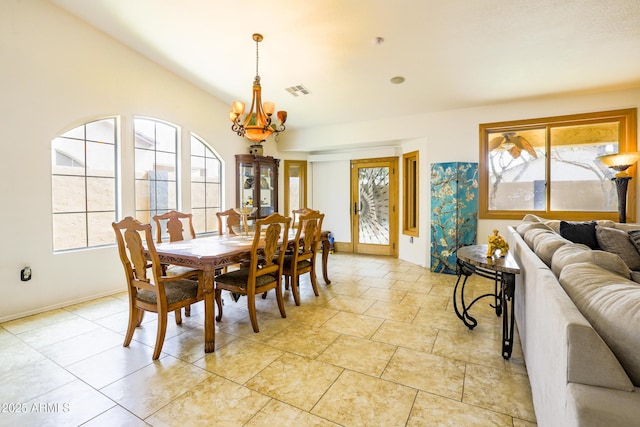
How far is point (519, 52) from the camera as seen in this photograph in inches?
134

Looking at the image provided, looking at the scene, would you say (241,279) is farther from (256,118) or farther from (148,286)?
(256,118)

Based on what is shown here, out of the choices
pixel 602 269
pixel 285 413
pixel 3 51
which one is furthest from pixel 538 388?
pixel 3 51

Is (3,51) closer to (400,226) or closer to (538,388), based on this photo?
(538,388)

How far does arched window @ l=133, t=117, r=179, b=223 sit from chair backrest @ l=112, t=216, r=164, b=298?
2075 millimetres

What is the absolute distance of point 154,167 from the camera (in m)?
4.53

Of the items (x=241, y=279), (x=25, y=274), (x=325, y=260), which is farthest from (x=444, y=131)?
(x=25, y=274)

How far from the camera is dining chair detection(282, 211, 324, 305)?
11.2 ft

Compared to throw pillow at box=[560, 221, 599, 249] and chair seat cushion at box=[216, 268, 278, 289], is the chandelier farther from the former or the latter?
throw pillow at box=[560, 221, 599, 249]

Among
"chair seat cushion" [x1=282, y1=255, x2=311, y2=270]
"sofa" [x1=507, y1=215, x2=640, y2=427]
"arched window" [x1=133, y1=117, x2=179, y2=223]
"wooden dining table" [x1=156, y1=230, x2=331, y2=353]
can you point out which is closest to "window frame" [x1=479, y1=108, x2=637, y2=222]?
"chair seat cushion" [x1=282, y1=255, x2=311, y2=270]

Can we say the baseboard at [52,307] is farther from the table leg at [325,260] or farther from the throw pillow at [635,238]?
the throw pillow at [635,238]

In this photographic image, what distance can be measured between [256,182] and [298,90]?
6.33ft

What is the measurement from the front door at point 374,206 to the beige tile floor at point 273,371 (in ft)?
9.53

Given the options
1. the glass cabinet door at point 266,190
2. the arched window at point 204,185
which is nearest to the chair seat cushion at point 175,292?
the arched window at point 204,185

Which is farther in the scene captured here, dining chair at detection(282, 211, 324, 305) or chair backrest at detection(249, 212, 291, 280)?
dining chair at detection(282, 211, 324, 305)
